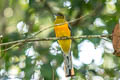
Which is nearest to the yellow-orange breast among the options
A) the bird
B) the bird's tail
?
the bird

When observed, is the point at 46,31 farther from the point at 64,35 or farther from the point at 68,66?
the point at 68,66

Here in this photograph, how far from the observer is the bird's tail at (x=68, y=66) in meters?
4.04

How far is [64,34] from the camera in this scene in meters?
4.68

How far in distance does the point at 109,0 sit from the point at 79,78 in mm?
1593

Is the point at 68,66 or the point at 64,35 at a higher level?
the point at 64,35

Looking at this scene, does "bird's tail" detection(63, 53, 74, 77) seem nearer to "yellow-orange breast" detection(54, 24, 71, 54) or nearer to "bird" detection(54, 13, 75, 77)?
"bird" detection(54, 13, 75, 77)

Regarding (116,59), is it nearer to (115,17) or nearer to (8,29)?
(115,17)

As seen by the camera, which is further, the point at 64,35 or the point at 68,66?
the point at 64,35

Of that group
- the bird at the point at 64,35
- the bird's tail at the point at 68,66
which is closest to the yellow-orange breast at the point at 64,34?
the bird at the point at 64,35

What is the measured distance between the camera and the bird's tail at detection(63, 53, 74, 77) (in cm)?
404

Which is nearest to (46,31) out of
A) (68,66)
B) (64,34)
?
(64,34)

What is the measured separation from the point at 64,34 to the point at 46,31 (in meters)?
0.38

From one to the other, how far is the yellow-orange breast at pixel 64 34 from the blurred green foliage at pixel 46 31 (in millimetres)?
95

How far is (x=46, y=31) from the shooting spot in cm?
441
